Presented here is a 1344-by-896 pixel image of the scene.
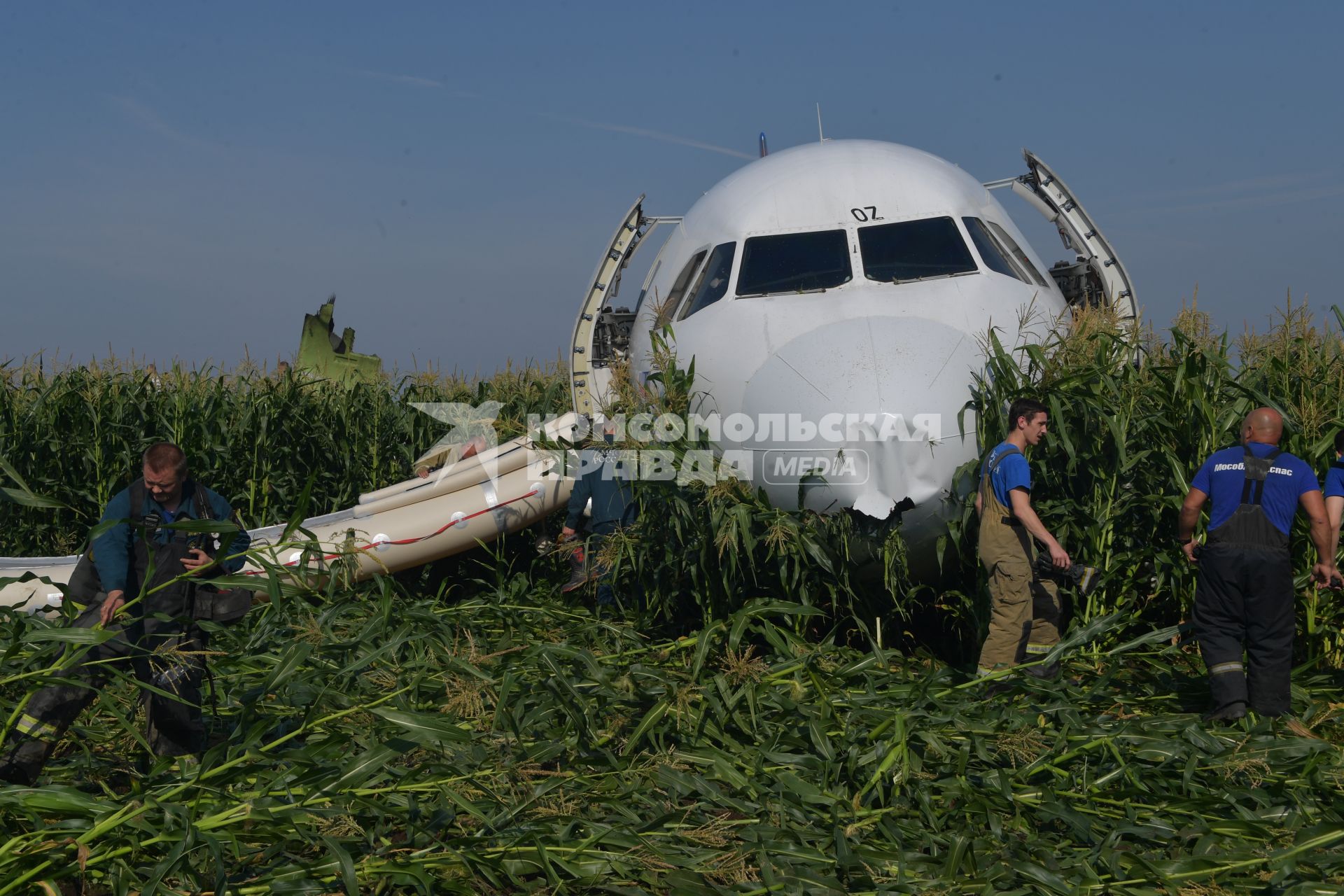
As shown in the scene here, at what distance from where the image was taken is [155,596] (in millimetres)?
6090

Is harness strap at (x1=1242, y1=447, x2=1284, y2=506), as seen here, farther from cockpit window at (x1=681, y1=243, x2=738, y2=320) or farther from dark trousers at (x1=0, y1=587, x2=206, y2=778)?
dark trousers at (x1=0, y1=587, x2=206, y2=778)

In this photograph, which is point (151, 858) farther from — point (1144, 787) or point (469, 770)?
point (1144, 787)

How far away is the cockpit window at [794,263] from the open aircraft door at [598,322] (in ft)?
9.33

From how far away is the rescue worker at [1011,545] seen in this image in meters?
6.50

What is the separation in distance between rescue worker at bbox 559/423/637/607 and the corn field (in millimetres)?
270

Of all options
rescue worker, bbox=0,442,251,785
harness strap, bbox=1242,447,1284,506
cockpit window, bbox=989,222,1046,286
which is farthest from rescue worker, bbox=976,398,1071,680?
rescue worker, bbox=0,442,251,785

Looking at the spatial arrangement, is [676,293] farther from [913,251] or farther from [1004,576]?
[1004,576]

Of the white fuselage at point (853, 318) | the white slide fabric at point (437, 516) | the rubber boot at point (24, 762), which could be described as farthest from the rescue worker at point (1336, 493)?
the rubber boot at point (24, 762)

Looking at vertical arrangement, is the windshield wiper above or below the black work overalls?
above

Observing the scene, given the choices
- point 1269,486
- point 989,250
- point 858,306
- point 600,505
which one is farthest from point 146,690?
point 989,250

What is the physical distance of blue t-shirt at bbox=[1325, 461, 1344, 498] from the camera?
6707mm

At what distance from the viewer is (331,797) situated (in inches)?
182

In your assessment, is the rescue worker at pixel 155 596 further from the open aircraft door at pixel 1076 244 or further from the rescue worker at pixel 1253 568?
the open aircraft door at pixel 1076 244

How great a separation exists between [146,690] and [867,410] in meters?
4.03
